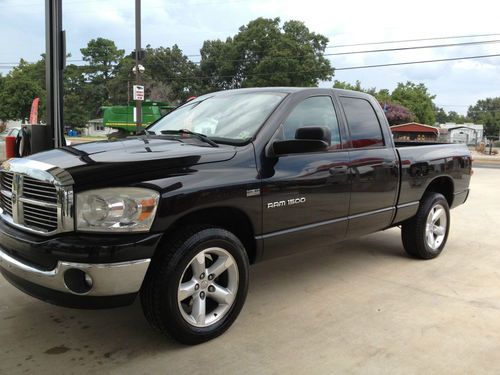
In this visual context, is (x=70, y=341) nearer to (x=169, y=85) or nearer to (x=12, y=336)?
(x=12, y=336)

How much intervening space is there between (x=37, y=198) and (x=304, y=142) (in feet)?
6.14

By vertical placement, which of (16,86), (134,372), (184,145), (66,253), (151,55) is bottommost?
(134,372)

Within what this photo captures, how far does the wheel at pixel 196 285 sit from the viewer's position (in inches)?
116

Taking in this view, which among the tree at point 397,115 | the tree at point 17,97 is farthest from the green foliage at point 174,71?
the tree at point 397,115

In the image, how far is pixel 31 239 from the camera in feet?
9.54

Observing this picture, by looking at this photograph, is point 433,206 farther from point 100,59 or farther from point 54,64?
point 100,59

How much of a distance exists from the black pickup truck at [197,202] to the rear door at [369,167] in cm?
1

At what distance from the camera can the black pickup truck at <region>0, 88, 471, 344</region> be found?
2.77 m

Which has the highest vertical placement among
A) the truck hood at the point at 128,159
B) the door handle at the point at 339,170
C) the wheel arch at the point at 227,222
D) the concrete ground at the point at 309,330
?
the truck hood at the point at 128,159

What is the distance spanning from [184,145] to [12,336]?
1.79 m

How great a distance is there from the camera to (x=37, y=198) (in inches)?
118

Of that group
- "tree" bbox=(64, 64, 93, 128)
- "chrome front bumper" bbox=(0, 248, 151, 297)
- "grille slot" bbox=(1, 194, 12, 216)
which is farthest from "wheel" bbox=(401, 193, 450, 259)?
"tree" bbox=(64, 64, 93, 128)

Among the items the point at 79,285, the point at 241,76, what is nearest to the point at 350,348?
the point at 79,285

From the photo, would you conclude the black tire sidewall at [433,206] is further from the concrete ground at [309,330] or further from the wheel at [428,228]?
the concrete ground at [309,330]
